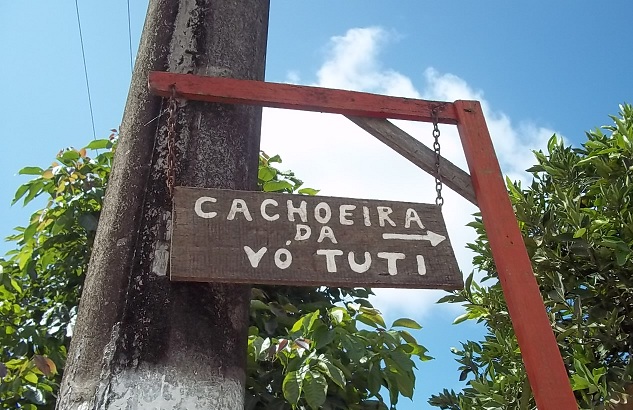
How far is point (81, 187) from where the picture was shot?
107 inches

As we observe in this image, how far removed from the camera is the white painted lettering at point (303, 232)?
162 cm

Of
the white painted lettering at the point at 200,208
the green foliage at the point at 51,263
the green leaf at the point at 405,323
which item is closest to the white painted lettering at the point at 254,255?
the white painted lettering at the point at 200,208

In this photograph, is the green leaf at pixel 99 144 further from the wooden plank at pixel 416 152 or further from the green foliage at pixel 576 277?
the green foliage at pixel 576 277

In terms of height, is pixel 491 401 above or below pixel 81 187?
below

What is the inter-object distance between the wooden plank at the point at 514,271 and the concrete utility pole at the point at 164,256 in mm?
656

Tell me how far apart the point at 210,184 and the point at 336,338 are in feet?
2.58

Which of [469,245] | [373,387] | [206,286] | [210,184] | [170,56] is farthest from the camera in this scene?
[469,245]

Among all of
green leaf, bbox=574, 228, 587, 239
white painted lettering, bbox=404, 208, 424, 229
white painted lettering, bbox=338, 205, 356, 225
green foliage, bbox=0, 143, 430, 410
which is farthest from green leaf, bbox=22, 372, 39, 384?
green leaf, bbox=574, 228, 587, 239

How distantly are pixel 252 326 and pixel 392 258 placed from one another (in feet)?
2.93

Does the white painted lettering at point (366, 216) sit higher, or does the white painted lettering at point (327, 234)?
the white painted lettering at point (366, 216)

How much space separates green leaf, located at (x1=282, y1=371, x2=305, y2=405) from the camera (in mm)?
1828

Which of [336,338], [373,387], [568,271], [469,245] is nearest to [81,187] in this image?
[336,338]

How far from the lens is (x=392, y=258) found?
165 cm

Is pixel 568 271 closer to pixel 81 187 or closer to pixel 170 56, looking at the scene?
pixel 170 56
